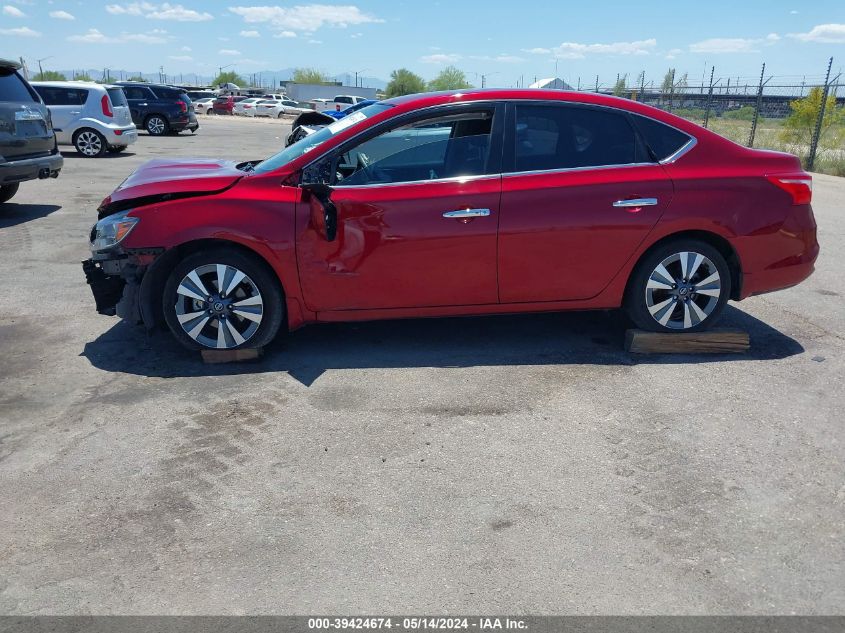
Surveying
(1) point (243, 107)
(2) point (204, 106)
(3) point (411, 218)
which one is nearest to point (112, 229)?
(3) point (411, 218)

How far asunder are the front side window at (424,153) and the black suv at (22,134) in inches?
262

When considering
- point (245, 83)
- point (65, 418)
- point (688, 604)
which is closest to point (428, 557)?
point (688, 604)

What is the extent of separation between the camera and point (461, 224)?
503 cm

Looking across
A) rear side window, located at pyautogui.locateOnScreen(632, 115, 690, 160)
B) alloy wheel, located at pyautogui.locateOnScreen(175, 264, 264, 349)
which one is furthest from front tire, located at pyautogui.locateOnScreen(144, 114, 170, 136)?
rear side window, located at pyautogui.locateOnScreen(632, 115, 690, 160)

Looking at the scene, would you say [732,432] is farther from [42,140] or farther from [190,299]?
[42,140]

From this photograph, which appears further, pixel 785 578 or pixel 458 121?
pixel 458 121

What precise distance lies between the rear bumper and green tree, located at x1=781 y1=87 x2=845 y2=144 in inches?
653

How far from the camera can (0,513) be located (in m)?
3.43

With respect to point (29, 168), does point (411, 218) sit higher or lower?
higher

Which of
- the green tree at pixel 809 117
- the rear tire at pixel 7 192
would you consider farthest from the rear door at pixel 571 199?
the green tree at pixel 809 117

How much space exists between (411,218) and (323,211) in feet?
1.89

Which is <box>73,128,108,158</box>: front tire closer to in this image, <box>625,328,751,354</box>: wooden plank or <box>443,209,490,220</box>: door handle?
<box>443,209,490,220</box>: door handle

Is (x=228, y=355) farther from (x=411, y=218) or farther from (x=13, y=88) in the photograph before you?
(x=13, y=88)

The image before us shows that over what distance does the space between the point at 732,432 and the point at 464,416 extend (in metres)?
1.50
